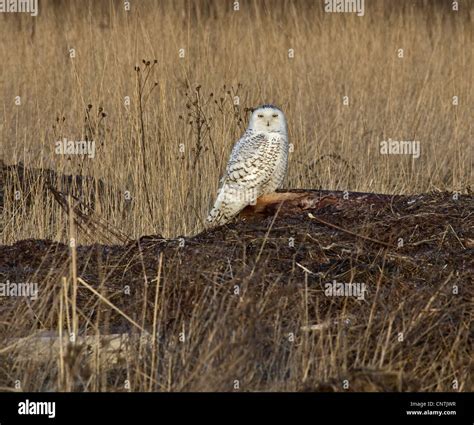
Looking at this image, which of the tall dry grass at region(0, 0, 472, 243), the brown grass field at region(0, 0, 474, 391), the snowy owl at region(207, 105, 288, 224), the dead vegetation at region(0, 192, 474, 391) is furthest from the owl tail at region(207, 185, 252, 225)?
the dead vegetation at region(0, 192, 474, 391)

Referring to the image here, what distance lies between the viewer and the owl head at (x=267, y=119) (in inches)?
256

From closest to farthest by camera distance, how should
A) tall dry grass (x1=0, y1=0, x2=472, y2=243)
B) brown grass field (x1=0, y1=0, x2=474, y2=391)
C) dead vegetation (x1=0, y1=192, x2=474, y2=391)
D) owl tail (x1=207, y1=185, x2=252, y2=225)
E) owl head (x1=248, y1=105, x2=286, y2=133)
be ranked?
dead vegetation (x1=0, y1=192, x2=474, y2=391), brown grass field (x1=0, y1=0, x2=474, y2=391), owl tail (x1=207, y1=185, x2=252, y2=225), owl head (x1=248, y1=105, x2=286, y2=133), tall dry grass (x1=0, y1=0, x2=472, y2=243)

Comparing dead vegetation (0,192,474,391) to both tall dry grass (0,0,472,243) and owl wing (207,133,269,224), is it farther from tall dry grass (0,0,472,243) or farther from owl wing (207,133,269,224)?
tall dry grass (0,0,472,243)

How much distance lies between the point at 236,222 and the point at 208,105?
251 centimetres

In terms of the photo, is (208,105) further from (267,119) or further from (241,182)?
(241,182)

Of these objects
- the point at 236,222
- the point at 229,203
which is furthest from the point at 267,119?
the point at 236,222

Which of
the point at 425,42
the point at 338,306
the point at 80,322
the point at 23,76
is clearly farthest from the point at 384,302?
the point at 425,42

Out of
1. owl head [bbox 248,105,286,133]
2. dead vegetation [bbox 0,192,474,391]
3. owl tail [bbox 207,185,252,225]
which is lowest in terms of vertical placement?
dead vegetation [bbox 0,192,474,391]

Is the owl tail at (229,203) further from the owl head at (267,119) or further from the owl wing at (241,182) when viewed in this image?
the owl head at (267,119)

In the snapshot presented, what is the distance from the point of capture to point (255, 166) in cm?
636

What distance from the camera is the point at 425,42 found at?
33.6 feet

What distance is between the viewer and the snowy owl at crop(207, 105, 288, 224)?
632 centimetres

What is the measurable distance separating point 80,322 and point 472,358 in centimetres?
167

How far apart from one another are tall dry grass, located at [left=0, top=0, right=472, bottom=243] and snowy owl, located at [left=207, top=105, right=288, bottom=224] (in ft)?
1.41
